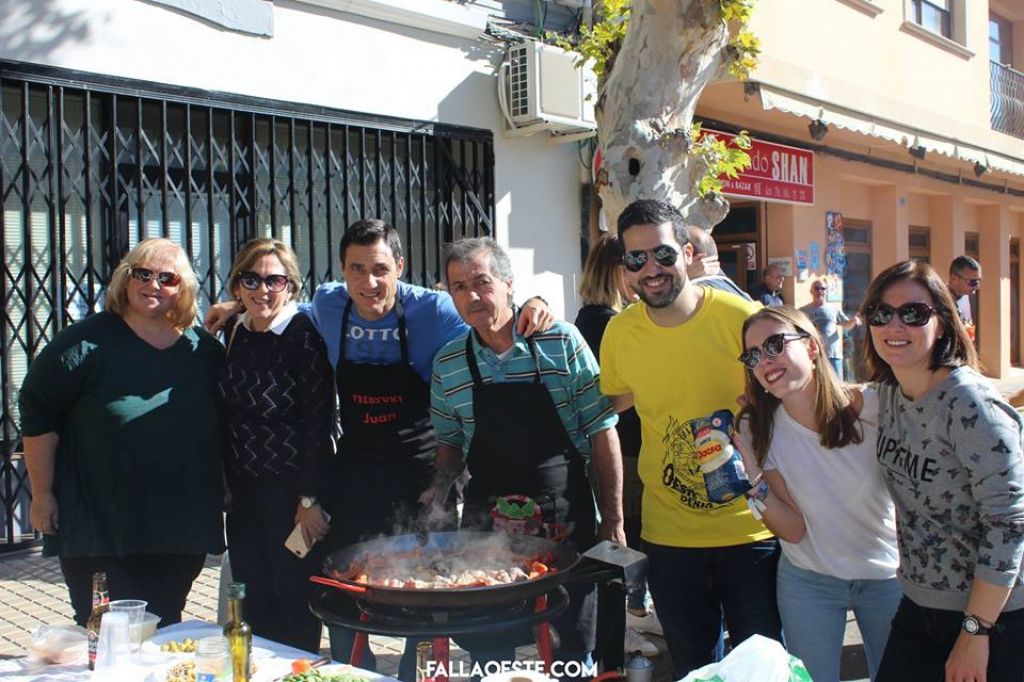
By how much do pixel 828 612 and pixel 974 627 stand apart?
467 millimetres

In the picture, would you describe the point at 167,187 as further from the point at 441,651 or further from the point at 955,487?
the point at 955,487

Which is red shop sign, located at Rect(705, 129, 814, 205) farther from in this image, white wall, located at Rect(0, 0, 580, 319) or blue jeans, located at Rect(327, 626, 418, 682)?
blue jeans, located at Rect(327, 626, 418, 682)

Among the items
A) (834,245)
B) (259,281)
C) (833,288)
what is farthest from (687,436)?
(834,245)

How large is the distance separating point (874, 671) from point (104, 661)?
2190 mm

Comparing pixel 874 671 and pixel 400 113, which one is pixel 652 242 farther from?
pixel 400 113

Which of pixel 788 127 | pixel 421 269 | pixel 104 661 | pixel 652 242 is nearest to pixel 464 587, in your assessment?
pixel 104 661

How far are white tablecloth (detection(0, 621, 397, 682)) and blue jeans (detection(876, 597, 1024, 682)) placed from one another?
1385 mm

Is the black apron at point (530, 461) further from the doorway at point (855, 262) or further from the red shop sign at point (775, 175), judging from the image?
the doorway at point (855, 262)

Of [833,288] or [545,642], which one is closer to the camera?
[545,642]

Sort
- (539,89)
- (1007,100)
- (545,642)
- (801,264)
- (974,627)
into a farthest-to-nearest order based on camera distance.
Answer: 1. (1007,100)
2. (801,264)
3. (539,89)
4. (545,642)
5. (974,627)

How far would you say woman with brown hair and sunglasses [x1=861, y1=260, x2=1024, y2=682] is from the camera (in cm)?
226

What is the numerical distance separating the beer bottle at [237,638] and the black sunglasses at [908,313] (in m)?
1.86

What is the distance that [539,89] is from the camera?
8008 mm

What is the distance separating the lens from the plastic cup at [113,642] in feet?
7.94
